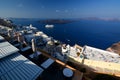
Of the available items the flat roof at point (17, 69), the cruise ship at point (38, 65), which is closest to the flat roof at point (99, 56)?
the cruise ship at point (38, 65)

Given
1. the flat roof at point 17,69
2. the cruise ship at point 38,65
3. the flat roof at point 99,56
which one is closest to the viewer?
the flat roof at point 17,69

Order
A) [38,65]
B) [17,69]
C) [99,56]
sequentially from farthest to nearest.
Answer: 1. [99,56]
2. [38,65]
3. [17,69]

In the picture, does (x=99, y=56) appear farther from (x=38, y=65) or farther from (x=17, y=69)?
(x=17, y=69)

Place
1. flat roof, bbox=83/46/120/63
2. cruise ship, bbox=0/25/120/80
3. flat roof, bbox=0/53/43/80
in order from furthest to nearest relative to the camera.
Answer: flat roof, bbox=83/46/120/63, cruise ship, bbox=0/25/120/80, flat roof, bbox=0/53/43/80

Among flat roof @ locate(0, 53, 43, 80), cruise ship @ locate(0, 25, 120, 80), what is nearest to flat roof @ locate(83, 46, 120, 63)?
cruise ship @ locate(0, 25, 120, 80)

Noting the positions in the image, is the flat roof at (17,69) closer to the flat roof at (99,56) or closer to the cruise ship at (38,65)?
the cruise ship at (38,65)

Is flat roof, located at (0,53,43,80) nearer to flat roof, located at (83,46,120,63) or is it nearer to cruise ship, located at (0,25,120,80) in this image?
cruise ship, located at (0,25,120,80)

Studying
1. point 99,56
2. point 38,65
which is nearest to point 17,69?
point 38,65

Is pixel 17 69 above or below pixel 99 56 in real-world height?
above
